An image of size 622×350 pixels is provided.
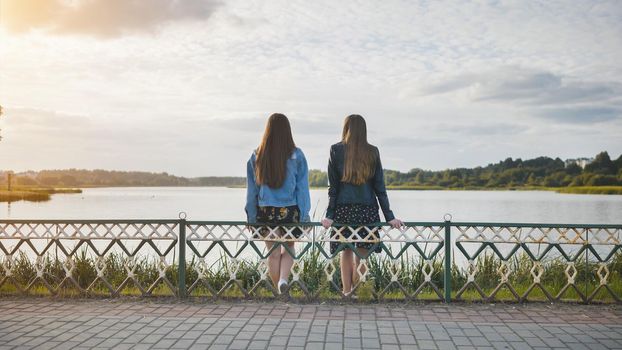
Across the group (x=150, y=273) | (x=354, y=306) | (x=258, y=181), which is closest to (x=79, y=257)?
(x=150, y=273)

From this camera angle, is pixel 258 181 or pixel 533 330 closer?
pixel 533 330

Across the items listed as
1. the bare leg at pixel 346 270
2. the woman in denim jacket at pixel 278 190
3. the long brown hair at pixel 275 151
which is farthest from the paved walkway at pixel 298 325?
the long brown hair at pixel 275 151

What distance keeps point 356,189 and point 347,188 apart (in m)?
0.10

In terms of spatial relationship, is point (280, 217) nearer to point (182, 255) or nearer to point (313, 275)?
point (182, 255)

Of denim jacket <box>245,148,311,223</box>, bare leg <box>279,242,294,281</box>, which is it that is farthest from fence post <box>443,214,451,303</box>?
bare leg <box>279,242,294,281</box>

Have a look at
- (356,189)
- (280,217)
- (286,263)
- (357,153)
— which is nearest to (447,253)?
(356,189)

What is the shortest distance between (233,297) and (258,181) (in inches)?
56.3

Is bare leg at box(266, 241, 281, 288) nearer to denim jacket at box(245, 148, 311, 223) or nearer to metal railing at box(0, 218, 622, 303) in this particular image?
metal railing at box(0, 218, 622, 303)

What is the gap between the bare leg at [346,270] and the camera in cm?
646

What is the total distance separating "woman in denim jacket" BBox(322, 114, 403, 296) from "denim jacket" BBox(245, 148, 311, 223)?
28cm

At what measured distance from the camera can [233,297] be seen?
21.5ft

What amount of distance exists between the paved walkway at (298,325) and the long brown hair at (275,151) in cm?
143

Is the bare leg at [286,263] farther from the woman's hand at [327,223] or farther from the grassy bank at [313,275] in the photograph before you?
the grassy bank at [313,275]

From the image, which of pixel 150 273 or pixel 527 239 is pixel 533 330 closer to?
pixel 527 239
